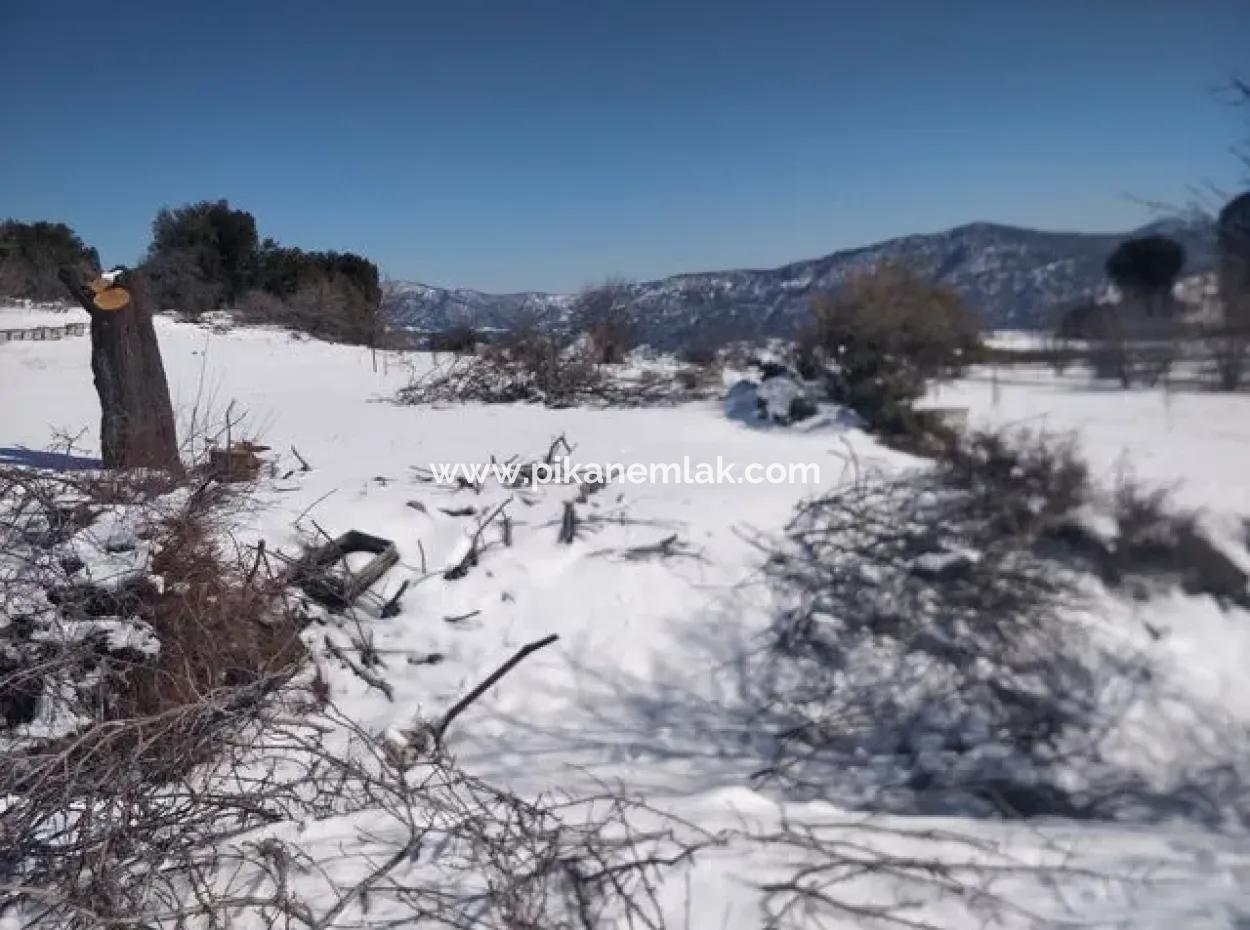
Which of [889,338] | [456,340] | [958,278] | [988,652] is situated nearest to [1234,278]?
[958,278]

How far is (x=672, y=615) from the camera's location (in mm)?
4141

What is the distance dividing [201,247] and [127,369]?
2050 millimetres

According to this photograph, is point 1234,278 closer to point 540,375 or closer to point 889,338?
point 889,338

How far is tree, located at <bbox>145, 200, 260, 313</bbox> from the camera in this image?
7031mm

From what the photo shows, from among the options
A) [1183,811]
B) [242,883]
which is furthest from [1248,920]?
[242,883]

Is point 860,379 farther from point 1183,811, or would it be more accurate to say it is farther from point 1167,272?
point 1183,811

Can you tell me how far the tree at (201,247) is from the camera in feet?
23.1

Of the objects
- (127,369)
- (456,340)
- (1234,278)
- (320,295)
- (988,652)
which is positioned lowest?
(988,652)

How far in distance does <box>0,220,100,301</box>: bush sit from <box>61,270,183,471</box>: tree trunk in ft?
20.6

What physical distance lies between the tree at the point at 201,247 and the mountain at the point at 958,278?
461cm

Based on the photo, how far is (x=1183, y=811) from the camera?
2.56 metres

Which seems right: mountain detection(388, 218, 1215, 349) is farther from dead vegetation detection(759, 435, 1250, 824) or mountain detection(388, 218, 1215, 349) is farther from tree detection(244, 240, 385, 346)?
tree detection(244, 240, 385, 346)

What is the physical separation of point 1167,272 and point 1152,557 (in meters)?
1.08

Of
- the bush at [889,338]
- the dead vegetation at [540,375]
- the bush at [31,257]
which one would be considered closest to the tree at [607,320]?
the dead vegetation at [540,375]
